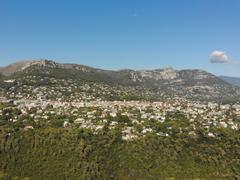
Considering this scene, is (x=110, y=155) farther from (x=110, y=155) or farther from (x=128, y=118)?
(x=128, y=118)

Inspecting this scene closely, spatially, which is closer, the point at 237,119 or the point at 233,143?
the point at 233,143

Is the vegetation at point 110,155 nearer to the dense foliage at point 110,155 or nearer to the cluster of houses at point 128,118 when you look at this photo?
the dense foliage at point 110,155

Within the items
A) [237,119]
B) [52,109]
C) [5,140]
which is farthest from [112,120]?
[237,119]

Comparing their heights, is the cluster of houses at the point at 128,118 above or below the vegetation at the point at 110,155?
above

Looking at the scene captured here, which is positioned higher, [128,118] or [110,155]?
[128,118]

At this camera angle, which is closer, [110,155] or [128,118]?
[110,155]

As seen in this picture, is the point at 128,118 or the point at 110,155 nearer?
the point at 110,155

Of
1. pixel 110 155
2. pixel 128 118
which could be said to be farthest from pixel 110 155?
pixel 128 118

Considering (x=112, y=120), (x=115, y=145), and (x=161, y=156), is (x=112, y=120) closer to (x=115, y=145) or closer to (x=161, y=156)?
(x=115, y=145)

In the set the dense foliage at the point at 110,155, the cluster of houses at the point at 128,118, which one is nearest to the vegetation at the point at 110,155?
the dense foliage at the point at 110,155
